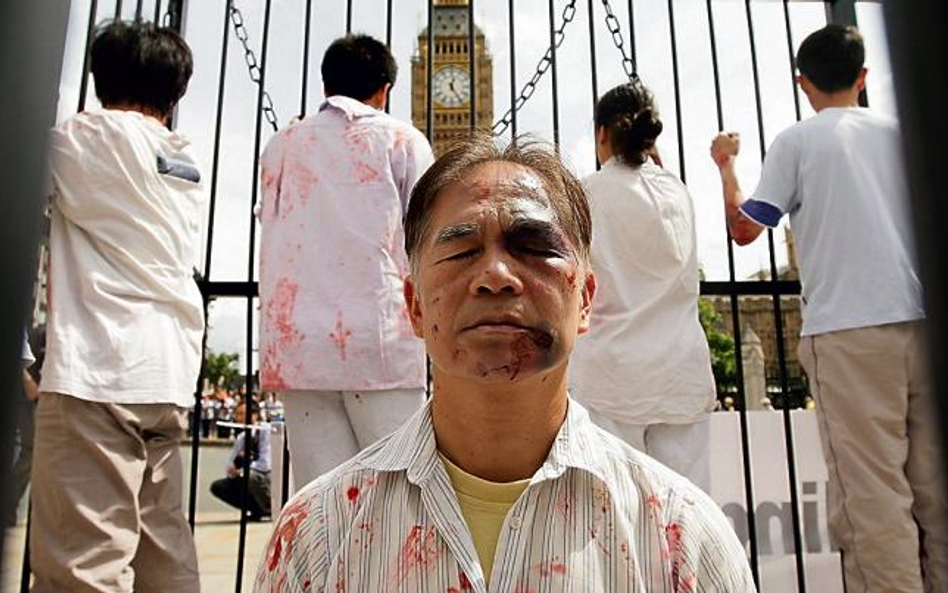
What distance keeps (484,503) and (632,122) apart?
194cm

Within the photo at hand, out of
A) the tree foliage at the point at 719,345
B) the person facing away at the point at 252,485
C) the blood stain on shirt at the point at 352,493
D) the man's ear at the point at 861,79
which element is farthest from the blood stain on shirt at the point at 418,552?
the tree foliage at the point at 719,345

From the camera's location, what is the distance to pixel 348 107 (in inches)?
105

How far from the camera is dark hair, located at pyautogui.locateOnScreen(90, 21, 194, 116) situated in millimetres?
2588

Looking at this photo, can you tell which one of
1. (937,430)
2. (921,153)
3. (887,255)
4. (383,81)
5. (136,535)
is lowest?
(136,535)

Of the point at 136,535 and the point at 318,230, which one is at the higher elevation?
the point at 318,230

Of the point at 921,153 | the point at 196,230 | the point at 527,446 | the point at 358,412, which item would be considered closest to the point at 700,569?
the point at 527,446

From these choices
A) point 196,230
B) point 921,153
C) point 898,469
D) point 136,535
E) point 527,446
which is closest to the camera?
point 921,153

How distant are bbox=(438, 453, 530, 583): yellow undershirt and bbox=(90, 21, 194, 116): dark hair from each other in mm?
1927

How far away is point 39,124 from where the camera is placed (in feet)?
2.06

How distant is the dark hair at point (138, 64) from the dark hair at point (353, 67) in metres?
0.50

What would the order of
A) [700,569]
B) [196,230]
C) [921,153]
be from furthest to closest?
[196,230] → [700,569] → [921,153]

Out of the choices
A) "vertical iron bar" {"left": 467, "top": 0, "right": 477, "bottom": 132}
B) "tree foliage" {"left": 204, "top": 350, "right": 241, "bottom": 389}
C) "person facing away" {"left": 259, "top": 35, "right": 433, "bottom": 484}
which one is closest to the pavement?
"person facing away" {"left": 259, "top": 35, "right": 433, "bottom": 484}

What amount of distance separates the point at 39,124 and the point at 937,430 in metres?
0.77

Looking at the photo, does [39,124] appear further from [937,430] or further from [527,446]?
[527,446]
